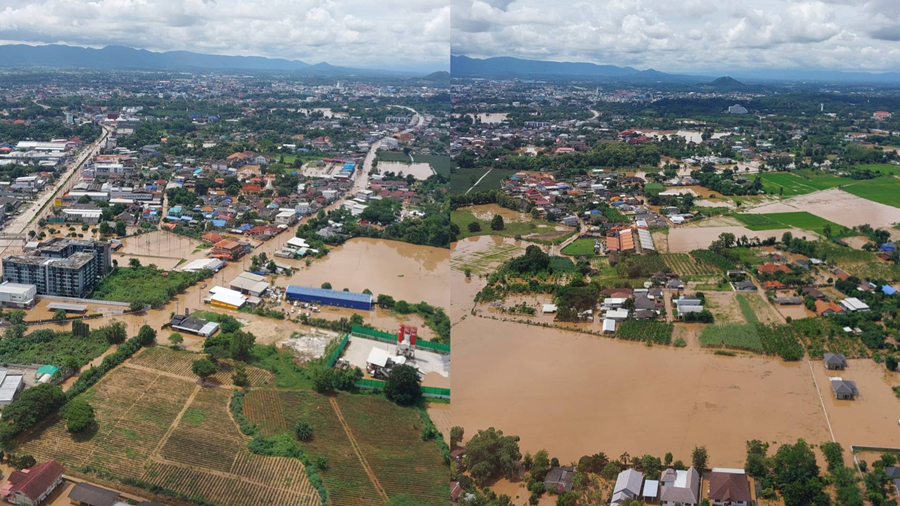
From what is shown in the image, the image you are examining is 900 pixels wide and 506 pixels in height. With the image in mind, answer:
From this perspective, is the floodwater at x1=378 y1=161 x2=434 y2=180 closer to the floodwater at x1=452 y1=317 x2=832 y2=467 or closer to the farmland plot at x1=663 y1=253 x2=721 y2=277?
the farmland plot at x1=663 y1=253 x2=721 y2=277

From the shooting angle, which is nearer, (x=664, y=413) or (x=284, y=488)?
(x=284, y=488)

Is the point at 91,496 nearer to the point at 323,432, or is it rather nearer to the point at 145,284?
the point at 323,432

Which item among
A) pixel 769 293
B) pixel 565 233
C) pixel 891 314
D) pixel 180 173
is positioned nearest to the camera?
pixel 891 314

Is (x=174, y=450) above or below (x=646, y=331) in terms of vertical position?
below

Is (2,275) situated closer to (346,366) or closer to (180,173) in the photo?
(346,366)

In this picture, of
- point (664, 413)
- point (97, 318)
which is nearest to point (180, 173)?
point (97, 318)

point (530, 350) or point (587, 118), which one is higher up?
point (587, 118)

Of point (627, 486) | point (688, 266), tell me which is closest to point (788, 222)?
point (688, 266)
